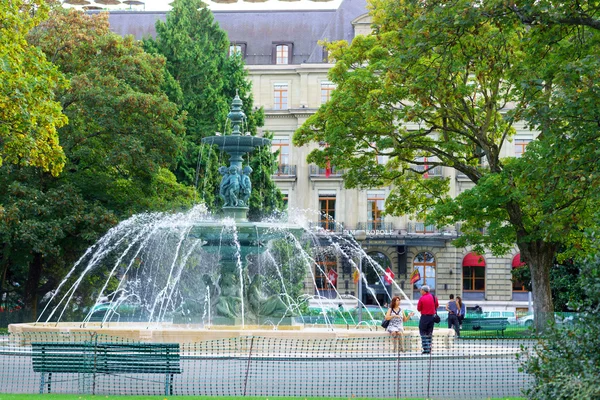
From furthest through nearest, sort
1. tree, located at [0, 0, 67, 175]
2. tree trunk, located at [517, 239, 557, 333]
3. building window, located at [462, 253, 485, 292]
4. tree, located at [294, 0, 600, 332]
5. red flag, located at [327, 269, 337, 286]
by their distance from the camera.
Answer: building window, located at [462, 253, 485, 292] → red flag, located at [327, 269, 337, 286] → tree trunk, located at [517, 239, 557, 333] → tree, located at [294, 0, 600, 332] → tree, located at [0, 0, 67, 175]

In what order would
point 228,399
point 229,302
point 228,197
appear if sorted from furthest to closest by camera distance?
point 228,197, point 229,302, point 228,399

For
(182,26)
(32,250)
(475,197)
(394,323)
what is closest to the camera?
Answer: (394,323)

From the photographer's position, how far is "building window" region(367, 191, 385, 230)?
68250 millimetres

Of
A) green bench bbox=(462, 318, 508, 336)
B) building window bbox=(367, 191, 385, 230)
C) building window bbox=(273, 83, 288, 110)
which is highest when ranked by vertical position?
building window bbox=(273, 83, 288, 110)

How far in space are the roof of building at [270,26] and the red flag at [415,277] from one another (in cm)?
1563

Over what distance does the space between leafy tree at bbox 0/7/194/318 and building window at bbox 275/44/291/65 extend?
30.8 meters

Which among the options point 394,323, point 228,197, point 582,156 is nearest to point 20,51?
point 228,197

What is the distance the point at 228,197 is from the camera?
85.3 feet

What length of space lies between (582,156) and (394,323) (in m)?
6.27

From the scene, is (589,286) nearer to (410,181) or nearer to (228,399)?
(228,399)

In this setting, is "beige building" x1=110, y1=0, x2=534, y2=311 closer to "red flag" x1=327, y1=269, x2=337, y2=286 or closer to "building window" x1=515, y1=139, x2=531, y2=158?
"building window" x1=515, y1=139, x2=531, y2=158

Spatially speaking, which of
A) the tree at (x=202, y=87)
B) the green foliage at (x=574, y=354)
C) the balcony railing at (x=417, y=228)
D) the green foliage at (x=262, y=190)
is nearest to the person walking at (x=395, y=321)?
the green foliage at (x=574, y=354)

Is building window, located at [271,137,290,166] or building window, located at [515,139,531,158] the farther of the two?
building window, located at [271,137,290,166]

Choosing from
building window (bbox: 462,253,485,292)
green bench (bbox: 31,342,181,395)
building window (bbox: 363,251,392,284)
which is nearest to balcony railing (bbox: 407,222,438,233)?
building window (bbox: 363,251,392,284)
